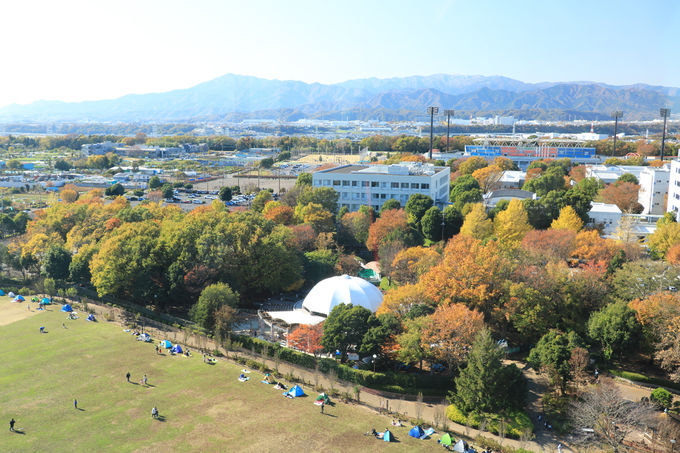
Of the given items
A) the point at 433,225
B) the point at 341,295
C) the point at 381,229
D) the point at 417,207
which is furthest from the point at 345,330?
the point at 417,207

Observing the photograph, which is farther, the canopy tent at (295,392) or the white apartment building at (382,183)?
the white apartment building at (382,183)

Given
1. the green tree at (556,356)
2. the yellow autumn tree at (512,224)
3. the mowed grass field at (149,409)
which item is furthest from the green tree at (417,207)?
the mowed grass field at (149,409)

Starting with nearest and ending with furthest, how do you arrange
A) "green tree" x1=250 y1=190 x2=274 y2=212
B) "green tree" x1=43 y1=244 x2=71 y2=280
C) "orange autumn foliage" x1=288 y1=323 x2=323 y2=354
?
"orange autumn foliage" x1=288 y1=323 x2=323 y2=354, "green tree" x1=43 y1=244 x2=71 y2=280, "green tree" x1=250 y1=190 x2=274 y2=212

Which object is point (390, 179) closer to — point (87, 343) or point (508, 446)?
point (87, 343)

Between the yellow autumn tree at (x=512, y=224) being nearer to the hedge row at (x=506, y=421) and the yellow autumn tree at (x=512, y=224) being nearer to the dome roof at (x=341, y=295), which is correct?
the dome roof at (x=341, y=295)

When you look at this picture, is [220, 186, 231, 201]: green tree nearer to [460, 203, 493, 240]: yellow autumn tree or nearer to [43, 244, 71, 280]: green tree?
[43, 244, 71, 280]: green tree

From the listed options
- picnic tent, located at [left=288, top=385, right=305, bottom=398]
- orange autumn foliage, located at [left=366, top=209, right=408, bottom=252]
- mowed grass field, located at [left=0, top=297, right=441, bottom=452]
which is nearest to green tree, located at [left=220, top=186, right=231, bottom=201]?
orange autumn foliage, located at [left=366, top=209, right=408, bottom=252]

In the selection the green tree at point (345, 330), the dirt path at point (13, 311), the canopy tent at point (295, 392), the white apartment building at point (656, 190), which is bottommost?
the canopy tent at point (295, 392)
